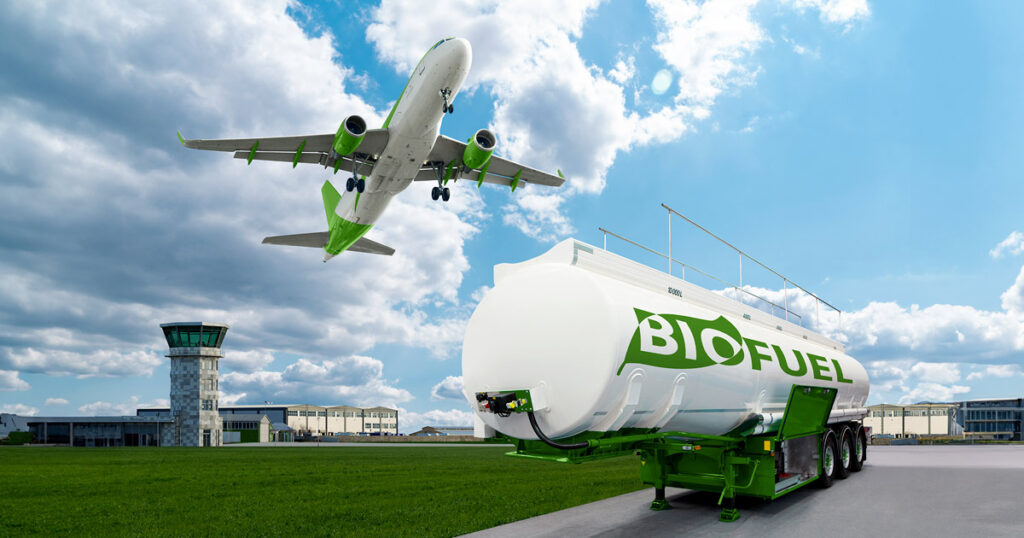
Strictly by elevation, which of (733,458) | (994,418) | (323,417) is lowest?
(323,417)

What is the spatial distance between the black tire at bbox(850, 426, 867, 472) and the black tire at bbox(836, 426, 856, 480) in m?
0.19

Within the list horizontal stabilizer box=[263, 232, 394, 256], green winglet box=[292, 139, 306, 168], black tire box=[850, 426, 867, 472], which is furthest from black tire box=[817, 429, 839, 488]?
horizontal stabilizer box=[263, 232, 394, 256]

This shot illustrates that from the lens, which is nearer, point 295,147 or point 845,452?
point 845,452

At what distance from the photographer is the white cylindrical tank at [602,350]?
24.0 feet

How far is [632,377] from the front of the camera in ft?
24.7

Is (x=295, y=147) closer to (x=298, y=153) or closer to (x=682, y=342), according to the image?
(x=298, y=153)

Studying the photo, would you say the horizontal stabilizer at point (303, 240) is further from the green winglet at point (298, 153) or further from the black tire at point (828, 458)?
the black tire at point (828, 458)

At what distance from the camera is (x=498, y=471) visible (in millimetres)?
19875

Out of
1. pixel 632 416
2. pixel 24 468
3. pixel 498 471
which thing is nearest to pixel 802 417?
pixel 632 416

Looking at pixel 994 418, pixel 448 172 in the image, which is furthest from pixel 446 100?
pixel 994 418

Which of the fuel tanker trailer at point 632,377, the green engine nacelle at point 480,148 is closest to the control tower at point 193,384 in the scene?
the green engine nacelle at point 480,148

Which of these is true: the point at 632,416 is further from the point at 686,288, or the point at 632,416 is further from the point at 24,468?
the point at 24,468

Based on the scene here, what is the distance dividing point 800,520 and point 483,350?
591cm

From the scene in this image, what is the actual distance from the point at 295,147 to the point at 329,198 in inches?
413
